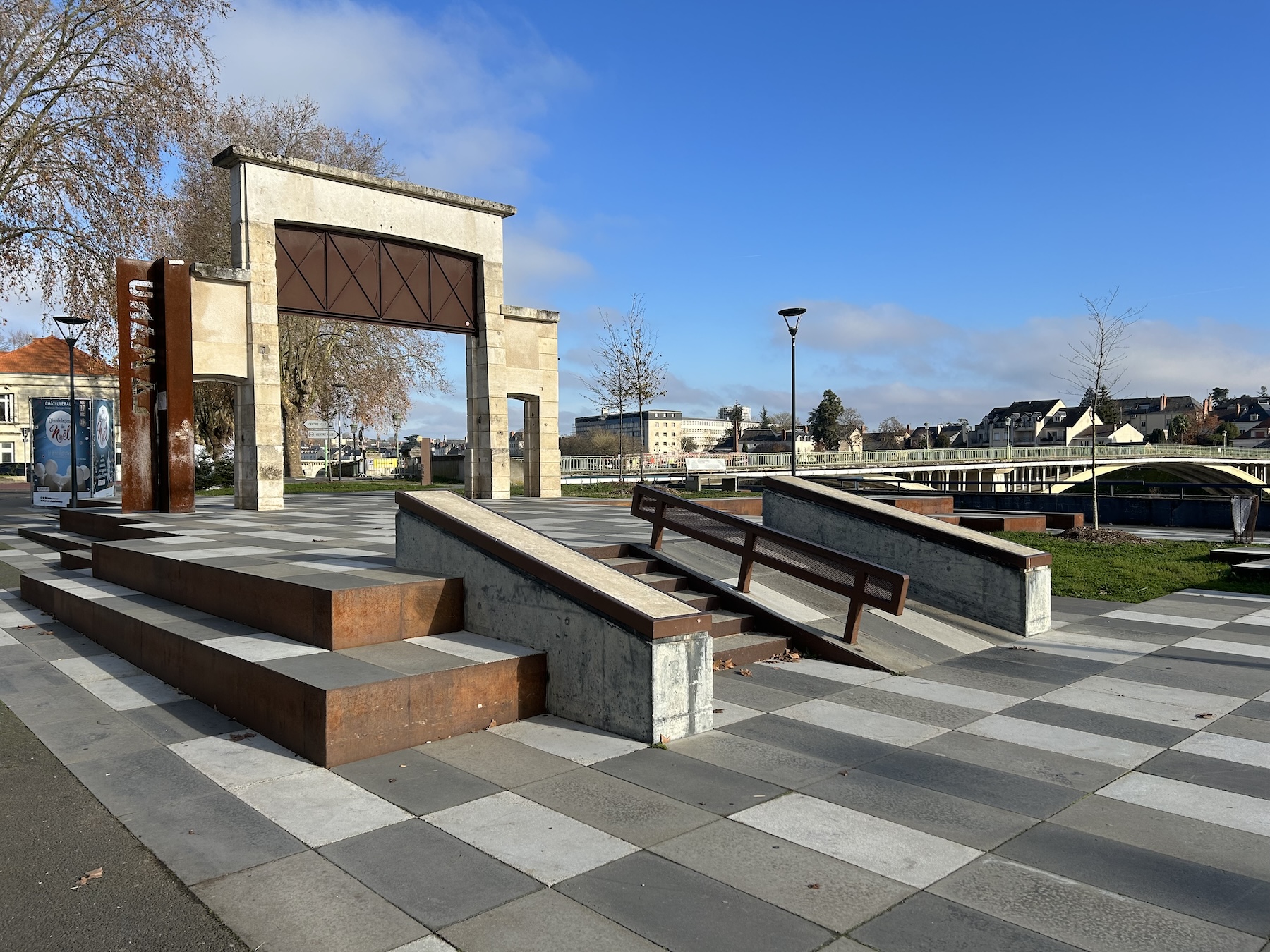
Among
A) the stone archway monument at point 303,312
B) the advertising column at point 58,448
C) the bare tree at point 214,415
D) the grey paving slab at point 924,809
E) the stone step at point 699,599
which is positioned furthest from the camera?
A: the bare tree at point 214,415

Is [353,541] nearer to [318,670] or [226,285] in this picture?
[318,670]

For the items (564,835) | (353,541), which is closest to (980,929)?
(564,835)

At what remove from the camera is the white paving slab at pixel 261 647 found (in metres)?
5.79

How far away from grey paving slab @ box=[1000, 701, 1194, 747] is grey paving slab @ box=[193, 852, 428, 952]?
4.48 meters

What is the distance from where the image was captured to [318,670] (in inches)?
211

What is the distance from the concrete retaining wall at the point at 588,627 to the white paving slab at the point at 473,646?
0.09m

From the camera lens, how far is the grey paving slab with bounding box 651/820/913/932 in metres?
3.31

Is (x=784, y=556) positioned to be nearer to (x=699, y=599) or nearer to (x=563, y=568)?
(x=699, y=599)

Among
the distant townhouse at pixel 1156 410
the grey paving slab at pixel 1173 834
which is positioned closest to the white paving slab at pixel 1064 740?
the grey paving slab at pixel 1173 834

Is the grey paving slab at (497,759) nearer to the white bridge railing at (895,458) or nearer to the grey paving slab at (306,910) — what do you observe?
the grey paving slab at (306,910)

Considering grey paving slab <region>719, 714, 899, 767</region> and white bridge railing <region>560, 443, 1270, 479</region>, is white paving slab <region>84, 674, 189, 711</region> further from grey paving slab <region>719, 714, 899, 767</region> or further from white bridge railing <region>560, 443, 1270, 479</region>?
white bridge railing <region>560, 443, 1270, 479</region>

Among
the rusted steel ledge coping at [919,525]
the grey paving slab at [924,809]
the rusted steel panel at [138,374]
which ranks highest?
the rusted steel panel at [138,374]

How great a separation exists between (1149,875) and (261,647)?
214 inches

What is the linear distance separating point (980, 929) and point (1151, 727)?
11.0 feet
